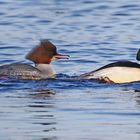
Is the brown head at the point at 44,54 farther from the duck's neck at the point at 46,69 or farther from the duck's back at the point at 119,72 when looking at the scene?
the duck's back at the point at 119,72

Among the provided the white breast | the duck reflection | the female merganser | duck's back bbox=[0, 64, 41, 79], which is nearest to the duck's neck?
duck's back bbox=[0, 64, 41, 79]

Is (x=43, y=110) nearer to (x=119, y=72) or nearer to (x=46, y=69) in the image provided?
(x=119, y=72)

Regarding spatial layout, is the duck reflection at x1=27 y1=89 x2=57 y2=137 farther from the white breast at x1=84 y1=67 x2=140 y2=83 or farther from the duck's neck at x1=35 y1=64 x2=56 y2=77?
the duck's neck at x1=35 y1=64 x2=56 y2=77

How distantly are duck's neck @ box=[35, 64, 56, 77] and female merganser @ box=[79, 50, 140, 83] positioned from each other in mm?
834

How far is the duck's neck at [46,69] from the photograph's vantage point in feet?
49.3

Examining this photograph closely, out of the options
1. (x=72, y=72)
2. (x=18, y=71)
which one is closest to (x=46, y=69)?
(x=72, y=72)

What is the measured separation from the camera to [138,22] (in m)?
20.7

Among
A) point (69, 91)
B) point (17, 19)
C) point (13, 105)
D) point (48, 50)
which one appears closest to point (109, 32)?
point (17, 19)

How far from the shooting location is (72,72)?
15.4 meters

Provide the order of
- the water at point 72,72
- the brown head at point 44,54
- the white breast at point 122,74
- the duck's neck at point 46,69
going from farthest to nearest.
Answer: the brown head at point 44,54 → the duck's neck at point 46,69 → the white breast at point 122,74 → the water at point 72,72

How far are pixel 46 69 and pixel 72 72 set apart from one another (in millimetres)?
461

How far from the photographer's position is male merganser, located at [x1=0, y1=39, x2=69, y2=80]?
14.5 m

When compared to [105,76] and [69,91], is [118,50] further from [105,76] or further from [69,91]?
[69,91]

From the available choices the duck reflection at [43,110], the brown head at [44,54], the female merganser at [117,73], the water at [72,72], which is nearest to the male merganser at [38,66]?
the brown head at [44,54]
